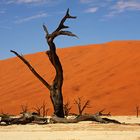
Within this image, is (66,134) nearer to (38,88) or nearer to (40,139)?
(40,139)

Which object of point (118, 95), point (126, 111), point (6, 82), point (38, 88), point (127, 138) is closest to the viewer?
point (127, 138)

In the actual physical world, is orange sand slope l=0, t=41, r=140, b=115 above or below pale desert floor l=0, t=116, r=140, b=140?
above

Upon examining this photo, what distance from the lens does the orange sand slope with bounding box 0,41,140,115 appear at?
4306 cm

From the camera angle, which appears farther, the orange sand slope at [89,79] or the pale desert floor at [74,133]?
the orange sand slope at [89,79]

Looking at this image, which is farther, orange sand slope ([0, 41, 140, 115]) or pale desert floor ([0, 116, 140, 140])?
orange sand slope ([0, 41, 140, 115])

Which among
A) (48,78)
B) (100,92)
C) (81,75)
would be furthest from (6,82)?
(100,92)

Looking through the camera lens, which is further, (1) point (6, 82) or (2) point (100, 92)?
(1) point (6, 82)

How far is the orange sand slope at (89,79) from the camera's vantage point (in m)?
43.1

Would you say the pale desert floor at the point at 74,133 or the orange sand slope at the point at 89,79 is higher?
the orange sand slope at the point at 89,79

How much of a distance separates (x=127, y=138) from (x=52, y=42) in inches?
293

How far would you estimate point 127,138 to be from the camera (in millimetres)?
11430

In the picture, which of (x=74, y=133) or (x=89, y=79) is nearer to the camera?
(x=74, y=133)

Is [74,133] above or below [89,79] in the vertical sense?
below

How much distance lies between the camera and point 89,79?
170 ft
